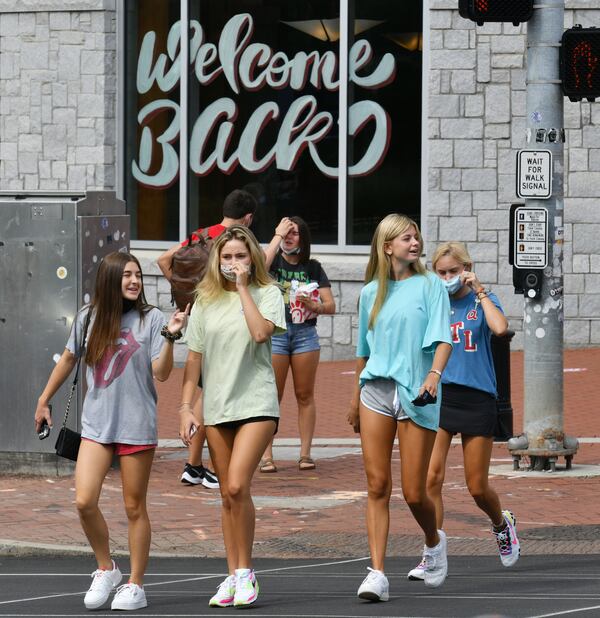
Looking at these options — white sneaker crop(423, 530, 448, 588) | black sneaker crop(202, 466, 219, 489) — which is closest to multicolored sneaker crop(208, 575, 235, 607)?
white sneaker crop(423, 530, 448, 588)

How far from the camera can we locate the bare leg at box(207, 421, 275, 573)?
697 centimetres

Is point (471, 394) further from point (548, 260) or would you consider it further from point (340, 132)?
point (340, 132)

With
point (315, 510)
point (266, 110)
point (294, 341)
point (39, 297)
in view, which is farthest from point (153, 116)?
point (315, 510)

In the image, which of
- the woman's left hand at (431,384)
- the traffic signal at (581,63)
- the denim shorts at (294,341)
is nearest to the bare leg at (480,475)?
the woman's left hand at (431,384)

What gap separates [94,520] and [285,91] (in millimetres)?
11572

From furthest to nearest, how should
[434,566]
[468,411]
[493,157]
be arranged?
[493,157] < [468,411] < [434,566]

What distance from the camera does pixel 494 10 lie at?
10.8m

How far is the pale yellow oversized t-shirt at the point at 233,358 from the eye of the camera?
7.06m

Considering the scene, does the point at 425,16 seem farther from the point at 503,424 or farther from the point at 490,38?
the point at 503,424

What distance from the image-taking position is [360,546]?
8633mm

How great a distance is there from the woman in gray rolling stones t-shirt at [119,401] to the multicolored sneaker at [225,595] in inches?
13.8

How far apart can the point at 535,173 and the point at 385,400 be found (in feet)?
14.3

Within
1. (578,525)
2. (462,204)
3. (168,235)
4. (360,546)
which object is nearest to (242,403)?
(360,546)

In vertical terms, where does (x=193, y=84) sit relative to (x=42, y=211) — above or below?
above
